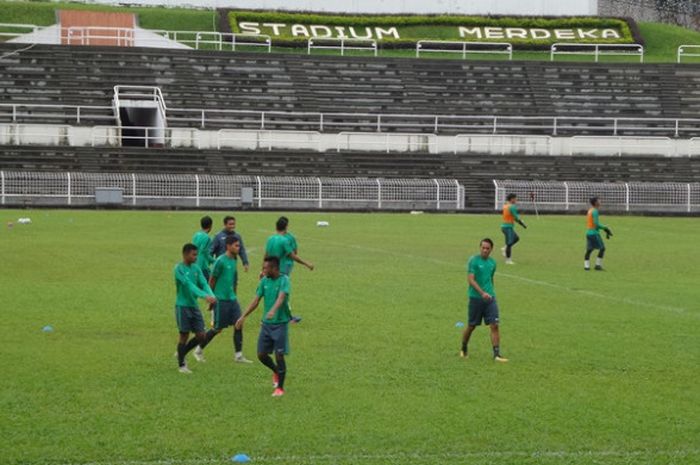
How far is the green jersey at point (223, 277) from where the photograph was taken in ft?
51.2

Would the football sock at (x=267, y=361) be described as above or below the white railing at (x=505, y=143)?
below

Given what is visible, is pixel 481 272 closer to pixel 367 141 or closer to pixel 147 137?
pixel 147 137

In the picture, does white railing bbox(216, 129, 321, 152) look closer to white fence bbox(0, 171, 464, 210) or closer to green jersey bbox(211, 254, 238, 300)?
white fence bbox(0, 171, 464, 210)

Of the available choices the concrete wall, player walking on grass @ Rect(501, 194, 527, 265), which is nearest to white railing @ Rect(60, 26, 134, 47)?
the concrete wall

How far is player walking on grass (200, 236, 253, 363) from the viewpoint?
15.6 metres

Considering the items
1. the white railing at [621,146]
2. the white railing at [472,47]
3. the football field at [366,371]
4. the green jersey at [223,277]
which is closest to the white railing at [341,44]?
the white railing at [472,47]

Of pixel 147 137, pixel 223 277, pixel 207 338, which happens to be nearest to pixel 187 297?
pixel 207 338

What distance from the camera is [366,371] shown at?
14914mm

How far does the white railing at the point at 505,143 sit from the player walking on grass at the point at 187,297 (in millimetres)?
38597

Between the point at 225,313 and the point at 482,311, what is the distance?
3.33 metres

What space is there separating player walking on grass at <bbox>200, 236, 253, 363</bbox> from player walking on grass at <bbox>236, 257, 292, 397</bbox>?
1.88m

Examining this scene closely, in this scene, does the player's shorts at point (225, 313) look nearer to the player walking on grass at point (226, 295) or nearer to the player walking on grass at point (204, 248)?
the player walking on grass at point (226, 295)

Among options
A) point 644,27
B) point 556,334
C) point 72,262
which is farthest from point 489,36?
point 556,334

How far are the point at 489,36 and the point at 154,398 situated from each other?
194 ft
